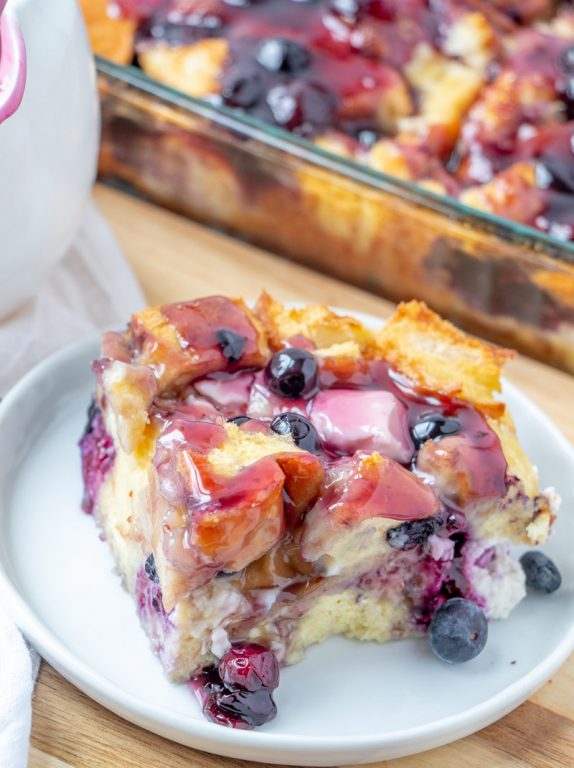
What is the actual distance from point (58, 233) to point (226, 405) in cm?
47

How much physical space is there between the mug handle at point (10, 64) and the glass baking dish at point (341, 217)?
677 millimetres

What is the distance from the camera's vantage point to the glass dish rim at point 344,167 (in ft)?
6.99

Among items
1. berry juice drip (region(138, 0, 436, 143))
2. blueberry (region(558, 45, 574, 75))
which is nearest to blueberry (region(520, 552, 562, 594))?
berry juice drip (region(138, 0, 436, 143))

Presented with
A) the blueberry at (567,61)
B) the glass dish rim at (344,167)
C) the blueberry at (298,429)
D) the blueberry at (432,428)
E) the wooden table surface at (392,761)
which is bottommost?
the wooden table surface at (392,761)

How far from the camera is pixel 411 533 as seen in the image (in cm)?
149

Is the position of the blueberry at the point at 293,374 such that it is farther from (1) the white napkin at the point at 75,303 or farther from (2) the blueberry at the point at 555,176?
(2) the blueberry at the point at 555,176

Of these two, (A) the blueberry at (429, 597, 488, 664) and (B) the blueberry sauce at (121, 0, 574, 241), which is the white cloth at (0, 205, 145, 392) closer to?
(B) the blueberry sauce at (121, 0, 574, 241)

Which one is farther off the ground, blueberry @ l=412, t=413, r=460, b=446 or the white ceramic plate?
blueberry @ l=412, t=413, r=460, b=446

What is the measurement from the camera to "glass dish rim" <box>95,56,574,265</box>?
83.9 inches

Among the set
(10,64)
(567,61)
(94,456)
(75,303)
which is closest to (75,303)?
(75,303)

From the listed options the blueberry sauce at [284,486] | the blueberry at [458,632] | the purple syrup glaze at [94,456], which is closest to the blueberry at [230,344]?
the blueberry sauce at [284,486]

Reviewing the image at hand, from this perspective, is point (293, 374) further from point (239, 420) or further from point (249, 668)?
point (249, 668)

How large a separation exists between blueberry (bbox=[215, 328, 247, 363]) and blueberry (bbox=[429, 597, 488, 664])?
44cm

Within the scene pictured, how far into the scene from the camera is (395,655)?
1572mm
